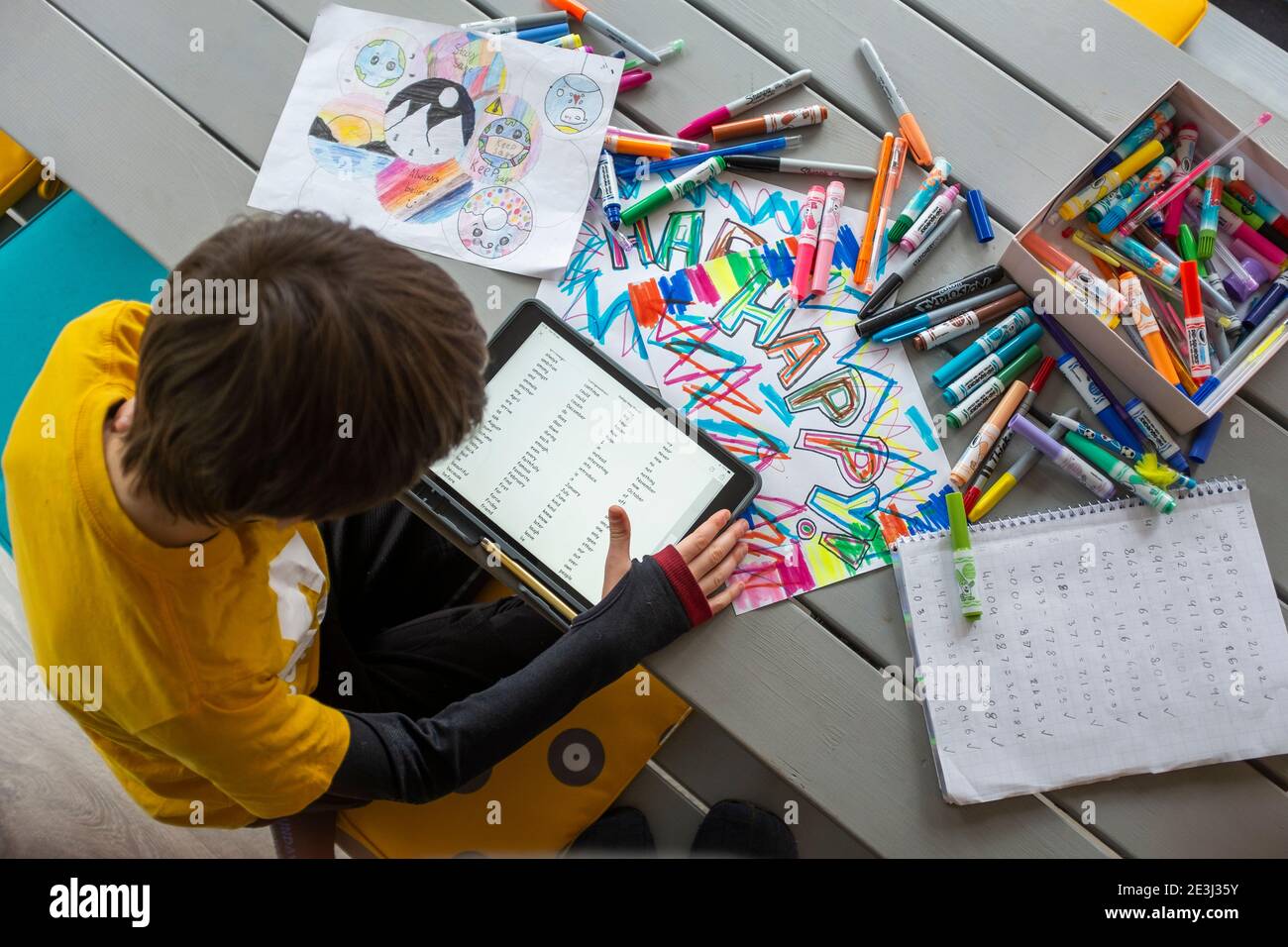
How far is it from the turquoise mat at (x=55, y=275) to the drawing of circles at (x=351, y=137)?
0.43m

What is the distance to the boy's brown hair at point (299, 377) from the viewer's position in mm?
523

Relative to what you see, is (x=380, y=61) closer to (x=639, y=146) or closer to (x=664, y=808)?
(x=639, y=146)

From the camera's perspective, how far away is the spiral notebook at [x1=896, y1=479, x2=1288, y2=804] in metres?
0.79

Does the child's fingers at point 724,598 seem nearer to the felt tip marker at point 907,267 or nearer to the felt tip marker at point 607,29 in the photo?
the felt tip marker at point 907,267

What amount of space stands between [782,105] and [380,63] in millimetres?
415

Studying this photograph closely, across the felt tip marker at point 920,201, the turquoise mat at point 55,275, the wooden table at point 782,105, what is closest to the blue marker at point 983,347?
the wooden table at point 782,105

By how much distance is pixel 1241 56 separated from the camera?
128 centimetres

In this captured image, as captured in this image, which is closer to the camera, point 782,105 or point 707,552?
point 707,552

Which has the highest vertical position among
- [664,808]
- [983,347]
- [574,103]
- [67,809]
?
[574,103]

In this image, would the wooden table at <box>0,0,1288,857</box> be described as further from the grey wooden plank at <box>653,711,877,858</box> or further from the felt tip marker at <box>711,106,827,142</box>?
the grey wooden plank at <box>653,711,877,858</box>

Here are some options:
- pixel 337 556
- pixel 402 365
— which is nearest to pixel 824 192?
pixel 402 365

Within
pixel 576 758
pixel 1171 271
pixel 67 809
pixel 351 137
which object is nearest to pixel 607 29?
pixel 351 137

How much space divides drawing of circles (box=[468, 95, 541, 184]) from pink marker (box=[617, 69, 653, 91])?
0.09 metres

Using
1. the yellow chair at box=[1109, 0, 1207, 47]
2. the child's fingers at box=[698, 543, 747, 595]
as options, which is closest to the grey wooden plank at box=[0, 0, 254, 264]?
the child's fingers at box=[698, 543, 747, 595]
